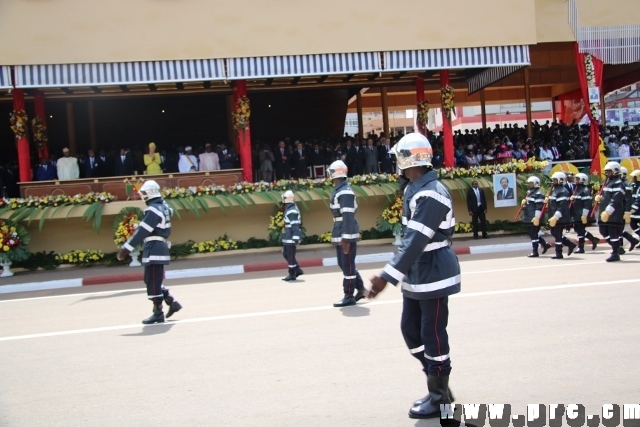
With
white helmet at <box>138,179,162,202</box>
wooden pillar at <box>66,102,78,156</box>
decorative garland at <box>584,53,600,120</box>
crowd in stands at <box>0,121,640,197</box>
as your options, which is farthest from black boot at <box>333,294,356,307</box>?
wooden pillar at <box>66,102,78,156</box>

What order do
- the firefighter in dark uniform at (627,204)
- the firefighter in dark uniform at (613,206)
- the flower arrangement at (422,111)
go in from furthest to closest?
the flower arrangement at (422,111)
the firefighter in dark uniform at (627,204)
the firefighter in dark uniform at (613,206)

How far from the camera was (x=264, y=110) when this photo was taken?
1121 inches

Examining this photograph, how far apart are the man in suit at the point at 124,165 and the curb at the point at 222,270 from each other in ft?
18.9

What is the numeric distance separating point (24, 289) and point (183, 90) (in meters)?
10.00

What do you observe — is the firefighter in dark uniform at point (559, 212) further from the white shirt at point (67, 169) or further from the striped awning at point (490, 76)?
the white shirt at point (67, 169)

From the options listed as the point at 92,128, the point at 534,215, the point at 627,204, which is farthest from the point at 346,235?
the point at 92,128

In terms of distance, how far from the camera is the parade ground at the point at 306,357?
5.78m

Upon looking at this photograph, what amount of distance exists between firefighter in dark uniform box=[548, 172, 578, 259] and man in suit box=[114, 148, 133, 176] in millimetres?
12381

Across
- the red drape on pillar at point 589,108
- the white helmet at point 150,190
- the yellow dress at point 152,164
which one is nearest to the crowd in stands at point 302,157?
the yellow dress at point 152,164

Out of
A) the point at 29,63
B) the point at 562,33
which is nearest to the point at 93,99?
the point at 29,63

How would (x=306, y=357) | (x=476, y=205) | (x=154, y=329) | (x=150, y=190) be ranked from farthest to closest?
(x=476, y=205) < (x=150, y=190) < (x=154, y=329) < (x=306, y=357)

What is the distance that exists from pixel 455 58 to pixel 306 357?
14786mm

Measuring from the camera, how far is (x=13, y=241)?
17.2 metres

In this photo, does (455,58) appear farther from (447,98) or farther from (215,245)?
(215,245)
